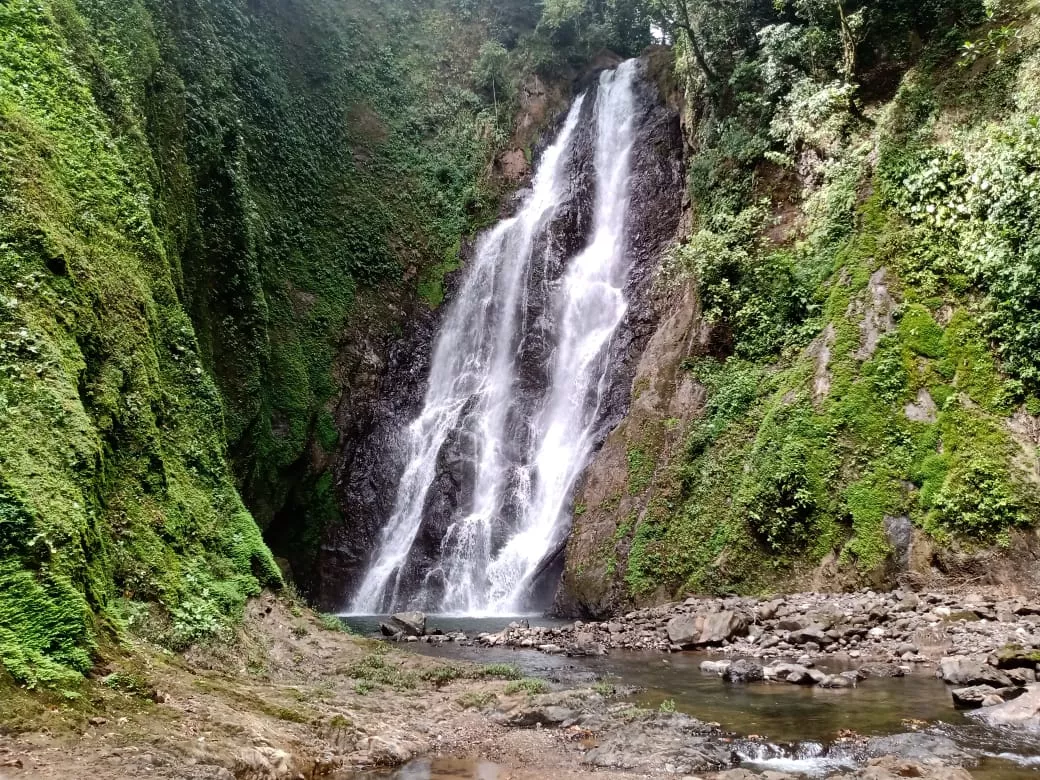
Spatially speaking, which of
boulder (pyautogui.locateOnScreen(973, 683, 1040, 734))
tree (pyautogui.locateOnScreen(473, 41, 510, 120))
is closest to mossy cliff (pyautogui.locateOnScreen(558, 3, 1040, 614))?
boulder (pyautogui.locateOnScreen(973, 683, 1040, 734))

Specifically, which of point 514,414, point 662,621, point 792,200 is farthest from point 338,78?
point 662,621

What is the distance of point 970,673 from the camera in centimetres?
885

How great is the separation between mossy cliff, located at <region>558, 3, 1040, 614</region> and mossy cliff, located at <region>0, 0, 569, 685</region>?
31.6 ft

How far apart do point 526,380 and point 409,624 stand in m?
11.3

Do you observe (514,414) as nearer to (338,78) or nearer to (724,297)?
(724,297)

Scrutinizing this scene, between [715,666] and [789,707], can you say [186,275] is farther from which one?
[789,707]

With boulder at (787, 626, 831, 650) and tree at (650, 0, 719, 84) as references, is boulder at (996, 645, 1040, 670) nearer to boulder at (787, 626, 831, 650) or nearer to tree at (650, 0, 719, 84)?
boulder at (787, 626, 831, 650)

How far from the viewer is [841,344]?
616 inches

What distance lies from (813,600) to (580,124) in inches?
1032

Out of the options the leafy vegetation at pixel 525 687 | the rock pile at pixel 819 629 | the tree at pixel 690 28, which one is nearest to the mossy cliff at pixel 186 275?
the leafy vegetation at pixel 525 687

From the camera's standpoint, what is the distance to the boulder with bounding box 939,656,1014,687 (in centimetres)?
839

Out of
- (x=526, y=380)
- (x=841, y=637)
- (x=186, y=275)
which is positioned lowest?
(x=841, y=637)

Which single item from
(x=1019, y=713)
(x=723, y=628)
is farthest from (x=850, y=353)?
(x=1019, y=713)

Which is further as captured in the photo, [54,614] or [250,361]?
[250,361]
